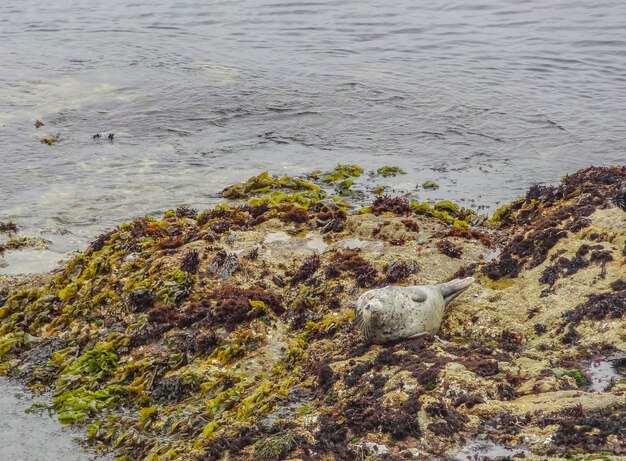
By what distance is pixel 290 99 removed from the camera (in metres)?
17.5

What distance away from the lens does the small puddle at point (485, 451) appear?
501cm

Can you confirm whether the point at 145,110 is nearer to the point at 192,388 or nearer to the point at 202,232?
the point at 202,232

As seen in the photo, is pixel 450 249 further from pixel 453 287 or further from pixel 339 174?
pixel 339 174

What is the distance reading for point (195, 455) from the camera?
6.13 meters

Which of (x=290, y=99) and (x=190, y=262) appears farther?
(x=290, y=99)

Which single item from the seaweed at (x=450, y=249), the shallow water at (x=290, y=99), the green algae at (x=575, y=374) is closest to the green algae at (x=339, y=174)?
the shallow water at (x=290, y=99)

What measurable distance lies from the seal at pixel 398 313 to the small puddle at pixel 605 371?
4.96ft

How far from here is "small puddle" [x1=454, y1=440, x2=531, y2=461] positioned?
5.01 meters

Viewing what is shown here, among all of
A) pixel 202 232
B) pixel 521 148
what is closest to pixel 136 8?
pixel 521 148

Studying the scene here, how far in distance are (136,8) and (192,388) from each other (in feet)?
74.4

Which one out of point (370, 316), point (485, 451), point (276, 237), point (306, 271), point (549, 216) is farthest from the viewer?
point (276, 237)

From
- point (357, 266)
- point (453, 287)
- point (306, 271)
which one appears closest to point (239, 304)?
point (306, 271)

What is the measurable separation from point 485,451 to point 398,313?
1.99 m

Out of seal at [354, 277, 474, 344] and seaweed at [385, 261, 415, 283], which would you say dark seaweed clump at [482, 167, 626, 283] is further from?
seal at [354, 277, 474, 344]
